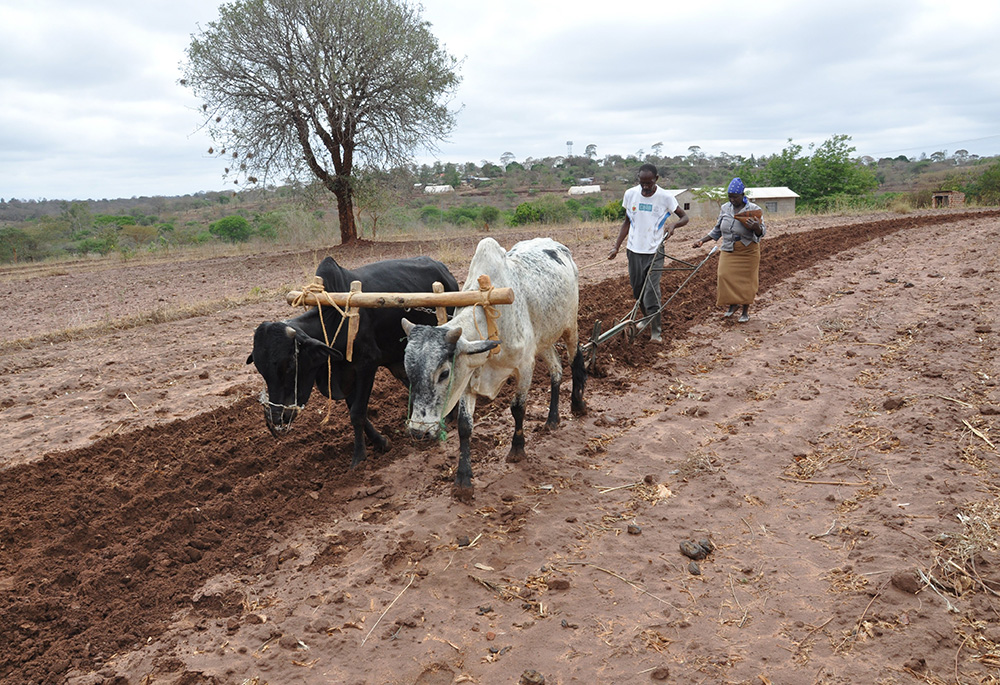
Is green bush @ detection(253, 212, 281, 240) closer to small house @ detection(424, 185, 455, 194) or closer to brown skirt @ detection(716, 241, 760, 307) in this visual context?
brown skirt @ detection(716, 241, 760, 307)

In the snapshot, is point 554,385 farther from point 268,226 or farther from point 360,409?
point 268,226

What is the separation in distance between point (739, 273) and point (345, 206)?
55.2 feet

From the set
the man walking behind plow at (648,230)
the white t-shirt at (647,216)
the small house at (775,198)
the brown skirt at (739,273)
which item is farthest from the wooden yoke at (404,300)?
the small house at (775,198)

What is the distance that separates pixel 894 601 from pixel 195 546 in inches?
162

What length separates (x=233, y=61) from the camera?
1998 centimetres

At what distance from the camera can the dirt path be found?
124 inches

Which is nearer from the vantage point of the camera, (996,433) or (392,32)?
(996,433)

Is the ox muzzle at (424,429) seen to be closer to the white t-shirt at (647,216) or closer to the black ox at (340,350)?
the black ox at (340,350)

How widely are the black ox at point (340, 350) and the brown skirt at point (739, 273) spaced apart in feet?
14.7

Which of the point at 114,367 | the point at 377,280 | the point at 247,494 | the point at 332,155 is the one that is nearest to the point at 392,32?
the point at 332,155

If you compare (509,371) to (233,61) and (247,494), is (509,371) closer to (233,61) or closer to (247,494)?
(247,494)

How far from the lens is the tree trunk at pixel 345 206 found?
73.0 feet

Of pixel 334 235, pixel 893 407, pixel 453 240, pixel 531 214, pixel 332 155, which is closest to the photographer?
pixel 893 407

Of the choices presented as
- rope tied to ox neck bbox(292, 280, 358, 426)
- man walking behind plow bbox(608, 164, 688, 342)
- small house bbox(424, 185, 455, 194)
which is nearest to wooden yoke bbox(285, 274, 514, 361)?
rope tied to ox neck bbox(292, 280, 358, 426)
